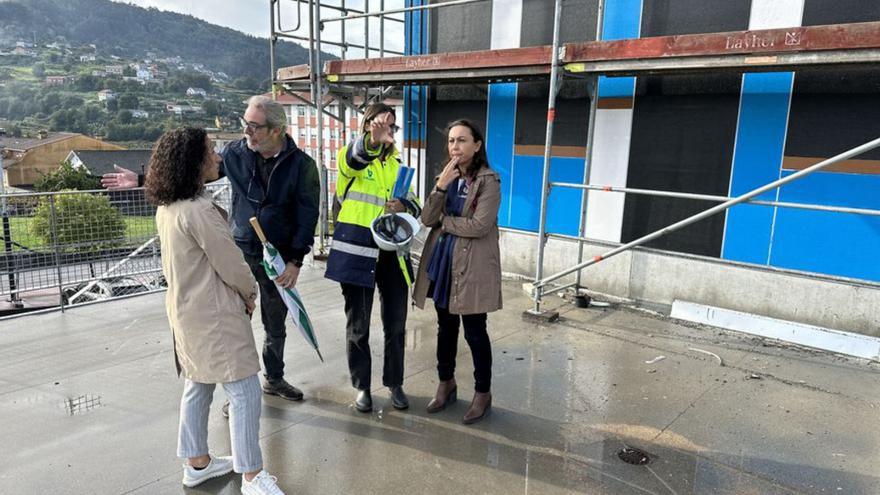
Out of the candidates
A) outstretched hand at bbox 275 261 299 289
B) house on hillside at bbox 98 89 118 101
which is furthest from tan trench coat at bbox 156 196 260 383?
house on hillside at bbox 98 89 118 101

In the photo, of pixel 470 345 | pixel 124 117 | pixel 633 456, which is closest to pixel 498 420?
pixel 470 345

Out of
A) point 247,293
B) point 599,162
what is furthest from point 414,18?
point 247,293

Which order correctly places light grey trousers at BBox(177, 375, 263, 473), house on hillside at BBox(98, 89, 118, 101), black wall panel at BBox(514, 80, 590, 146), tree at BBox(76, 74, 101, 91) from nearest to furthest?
light grey trousers at BBox(177, 375, 263, 473), black wall panel at BBox(514, 80, 590, 146), house on hillside at BBox(98, 89, 118, 101), tree at BBox(76, 74, 101, 91)

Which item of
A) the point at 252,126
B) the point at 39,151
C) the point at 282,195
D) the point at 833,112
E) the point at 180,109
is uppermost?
the point at 180,109

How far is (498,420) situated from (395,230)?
1.33 metres

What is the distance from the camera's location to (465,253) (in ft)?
10.3

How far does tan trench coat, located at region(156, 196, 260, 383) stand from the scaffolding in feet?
11.1

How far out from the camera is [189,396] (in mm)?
2445

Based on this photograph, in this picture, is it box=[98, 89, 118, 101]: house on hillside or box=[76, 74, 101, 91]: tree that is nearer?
box=[98, 89, 118, 101]: house on hillside

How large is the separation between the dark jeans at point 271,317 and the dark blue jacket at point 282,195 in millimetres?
239

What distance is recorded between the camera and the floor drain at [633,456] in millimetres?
2887

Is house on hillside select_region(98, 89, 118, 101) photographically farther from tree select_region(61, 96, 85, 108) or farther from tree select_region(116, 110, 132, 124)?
tree select_region(116, 110, 132, 124)

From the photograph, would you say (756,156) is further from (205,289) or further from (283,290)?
(205,289)

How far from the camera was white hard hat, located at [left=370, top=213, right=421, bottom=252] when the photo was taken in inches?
121
